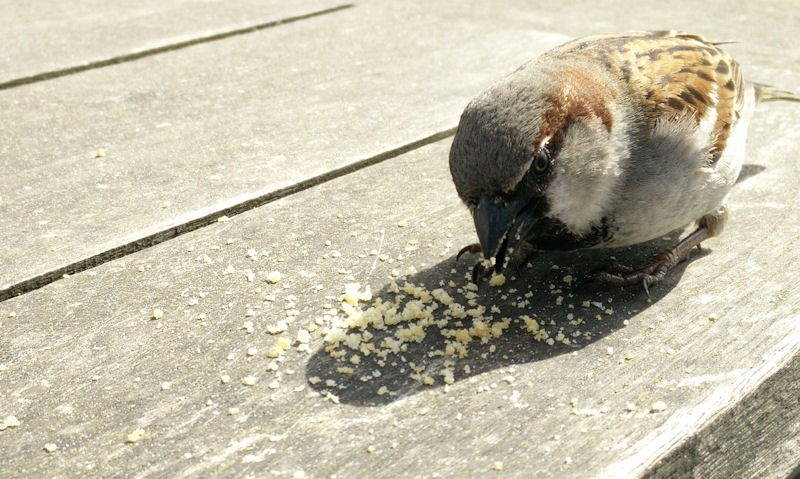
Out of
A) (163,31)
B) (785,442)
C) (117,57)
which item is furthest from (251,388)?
(163,31)

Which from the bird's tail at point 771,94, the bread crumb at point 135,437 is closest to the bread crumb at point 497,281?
the bread crumb at point 135,437

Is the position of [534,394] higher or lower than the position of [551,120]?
lower

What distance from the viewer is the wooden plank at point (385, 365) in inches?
64.9

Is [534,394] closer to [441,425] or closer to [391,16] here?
[441,425]

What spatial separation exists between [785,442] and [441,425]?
77 centimetres

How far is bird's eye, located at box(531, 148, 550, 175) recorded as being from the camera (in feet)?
6.93

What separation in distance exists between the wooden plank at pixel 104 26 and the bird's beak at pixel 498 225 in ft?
7.34

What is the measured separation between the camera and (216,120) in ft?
10.6

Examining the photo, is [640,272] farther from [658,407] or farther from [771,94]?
[771,94]

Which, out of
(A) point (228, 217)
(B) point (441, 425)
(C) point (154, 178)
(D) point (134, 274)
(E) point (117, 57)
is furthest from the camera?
(E) point (117, 57)

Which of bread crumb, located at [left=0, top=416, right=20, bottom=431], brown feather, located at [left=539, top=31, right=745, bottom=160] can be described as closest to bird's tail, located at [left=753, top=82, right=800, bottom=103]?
brown feather, located at [left=539, top=31, right=745, bottom=160]

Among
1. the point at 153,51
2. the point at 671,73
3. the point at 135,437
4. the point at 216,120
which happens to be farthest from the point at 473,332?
the point at 153,51

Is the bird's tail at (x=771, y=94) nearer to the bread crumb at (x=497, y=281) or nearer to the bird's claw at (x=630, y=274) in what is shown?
the bird's claw at (x=630, y=274)

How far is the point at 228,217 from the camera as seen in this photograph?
2.59 metres
